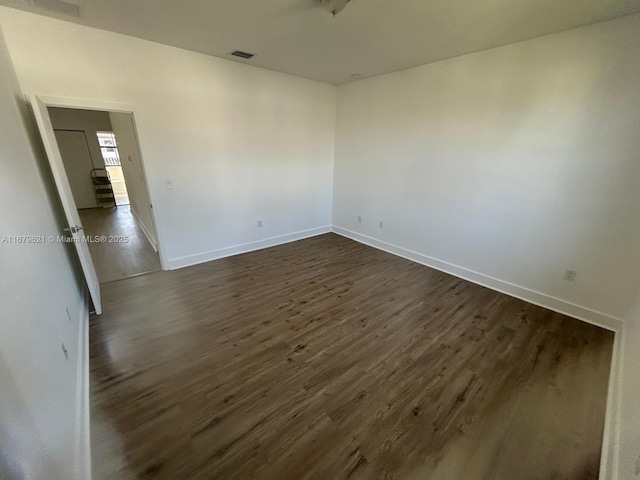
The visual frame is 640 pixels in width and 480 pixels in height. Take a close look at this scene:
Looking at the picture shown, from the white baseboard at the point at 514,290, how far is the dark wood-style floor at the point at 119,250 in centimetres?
378

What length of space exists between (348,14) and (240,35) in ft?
3.88

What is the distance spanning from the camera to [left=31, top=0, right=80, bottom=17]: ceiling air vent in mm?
2103

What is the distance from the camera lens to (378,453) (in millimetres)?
1522

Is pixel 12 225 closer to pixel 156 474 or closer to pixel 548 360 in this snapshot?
pixel 156 474

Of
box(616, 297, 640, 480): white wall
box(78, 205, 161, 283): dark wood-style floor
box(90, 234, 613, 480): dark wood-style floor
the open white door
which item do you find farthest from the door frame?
box(616, 297, 640, 480): white wall

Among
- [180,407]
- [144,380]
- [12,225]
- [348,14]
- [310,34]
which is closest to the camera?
[12,225]

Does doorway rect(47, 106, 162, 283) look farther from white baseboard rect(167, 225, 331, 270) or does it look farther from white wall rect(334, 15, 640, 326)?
white wall rect(334, 15, 640, 326)

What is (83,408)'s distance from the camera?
167 centimetres

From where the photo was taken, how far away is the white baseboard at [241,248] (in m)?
3.78

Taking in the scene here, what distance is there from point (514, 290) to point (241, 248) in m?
3.95

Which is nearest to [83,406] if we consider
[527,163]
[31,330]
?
[31,330]

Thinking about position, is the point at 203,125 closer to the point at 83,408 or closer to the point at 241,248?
the point at 241,248

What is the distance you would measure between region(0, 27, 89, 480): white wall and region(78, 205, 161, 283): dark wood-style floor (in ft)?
4.71

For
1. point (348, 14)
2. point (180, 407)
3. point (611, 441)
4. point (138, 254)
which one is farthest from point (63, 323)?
point (611, 441)
